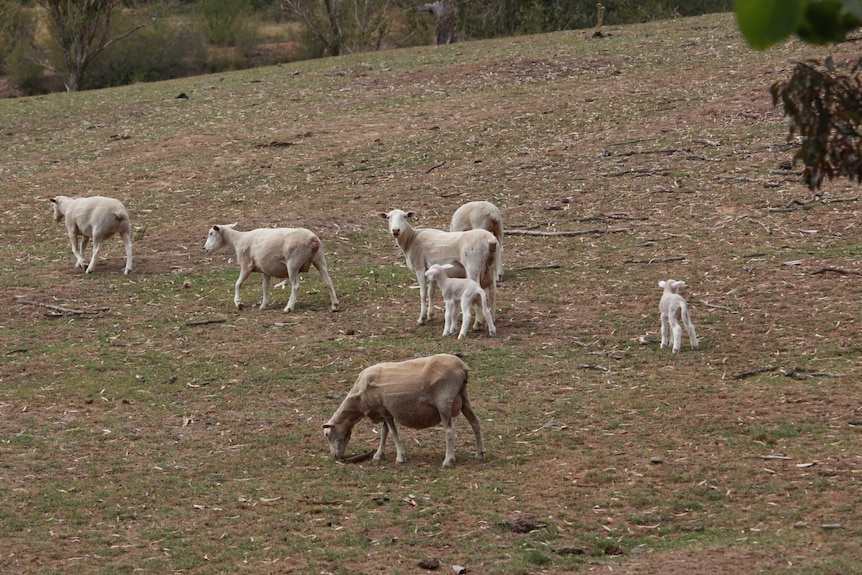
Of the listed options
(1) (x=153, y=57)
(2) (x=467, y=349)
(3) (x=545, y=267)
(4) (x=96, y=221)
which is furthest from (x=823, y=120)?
(1) (x=153, y=57)

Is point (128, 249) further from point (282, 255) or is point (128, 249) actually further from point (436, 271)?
point (436, 271)

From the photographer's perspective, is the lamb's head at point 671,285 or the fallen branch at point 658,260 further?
the fallen branch at point 658,260

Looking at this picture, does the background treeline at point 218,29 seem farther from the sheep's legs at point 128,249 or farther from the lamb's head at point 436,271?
the lamb's head at point 436,271

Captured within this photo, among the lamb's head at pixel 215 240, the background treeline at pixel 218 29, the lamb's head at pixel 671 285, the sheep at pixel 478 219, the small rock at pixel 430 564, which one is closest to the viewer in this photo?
the small rock at pixel 430 564

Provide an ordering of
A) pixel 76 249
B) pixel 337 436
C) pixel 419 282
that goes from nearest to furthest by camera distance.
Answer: pixel 337 436 < pixel 419 282 < pixel 76 249

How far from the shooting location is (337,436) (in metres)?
9.12

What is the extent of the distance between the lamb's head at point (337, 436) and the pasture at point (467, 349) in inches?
6.1

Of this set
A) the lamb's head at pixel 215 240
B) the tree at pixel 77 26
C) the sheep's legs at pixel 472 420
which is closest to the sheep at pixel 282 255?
the lamb's head at pixel 215 240

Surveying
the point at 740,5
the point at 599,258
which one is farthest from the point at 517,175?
the point at 740,5

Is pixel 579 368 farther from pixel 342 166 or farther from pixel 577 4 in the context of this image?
pixel 577 4

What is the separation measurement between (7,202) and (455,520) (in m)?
15.5

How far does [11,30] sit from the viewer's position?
46.3m

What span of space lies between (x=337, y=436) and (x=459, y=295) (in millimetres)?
3189

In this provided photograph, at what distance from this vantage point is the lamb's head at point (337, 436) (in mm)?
9086
